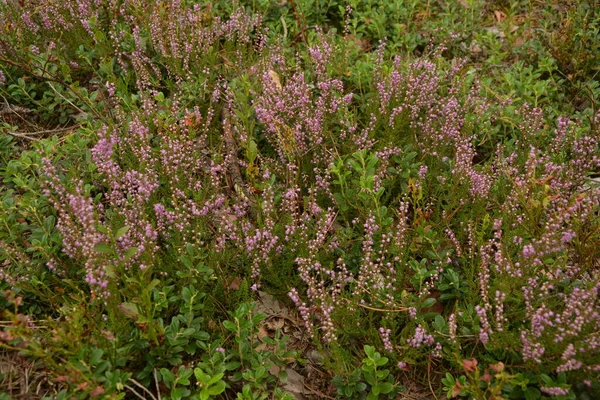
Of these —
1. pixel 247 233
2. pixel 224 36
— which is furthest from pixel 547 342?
pixel 224 36

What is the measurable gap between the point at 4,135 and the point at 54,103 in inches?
19.9

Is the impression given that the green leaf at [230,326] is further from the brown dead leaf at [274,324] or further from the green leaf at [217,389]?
the brown dead leaf at [274,324]

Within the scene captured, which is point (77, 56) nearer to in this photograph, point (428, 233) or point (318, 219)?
point (318, 219)

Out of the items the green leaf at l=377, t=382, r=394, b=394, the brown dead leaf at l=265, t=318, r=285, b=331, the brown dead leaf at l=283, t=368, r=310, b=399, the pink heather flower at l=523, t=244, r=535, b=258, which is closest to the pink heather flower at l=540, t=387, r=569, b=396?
the pink heather flower at l=523, t=244, r=535, b=258

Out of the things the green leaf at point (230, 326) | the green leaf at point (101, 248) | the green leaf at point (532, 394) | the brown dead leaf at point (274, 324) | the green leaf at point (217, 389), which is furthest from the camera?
the brown dead leaf at point (274, 324)

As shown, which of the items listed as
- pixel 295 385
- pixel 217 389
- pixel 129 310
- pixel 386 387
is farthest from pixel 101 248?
pixel 386 387

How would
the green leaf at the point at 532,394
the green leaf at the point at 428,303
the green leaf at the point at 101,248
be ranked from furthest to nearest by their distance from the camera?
1. the green leaf at the point at 428,303
2. the green leaf at the point at 532,394
3. the green leaf at the point at 101,248

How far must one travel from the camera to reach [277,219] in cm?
356

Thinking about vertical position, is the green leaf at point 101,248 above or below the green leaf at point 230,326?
above

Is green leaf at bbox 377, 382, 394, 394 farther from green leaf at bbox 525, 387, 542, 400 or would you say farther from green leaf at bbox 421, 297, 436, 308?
green leaf at bbox 525, 387, 542, 400

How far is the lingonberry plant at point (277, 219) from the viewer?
2846mm

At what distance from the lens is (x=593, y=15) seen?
204 inches

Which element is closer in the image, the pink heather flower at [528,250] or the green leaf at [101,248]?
A: the green leaf at [101,248]

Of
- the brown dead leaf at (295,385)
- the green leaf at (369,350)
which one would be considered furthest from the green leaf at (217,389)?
the green leaf at (369,350)
